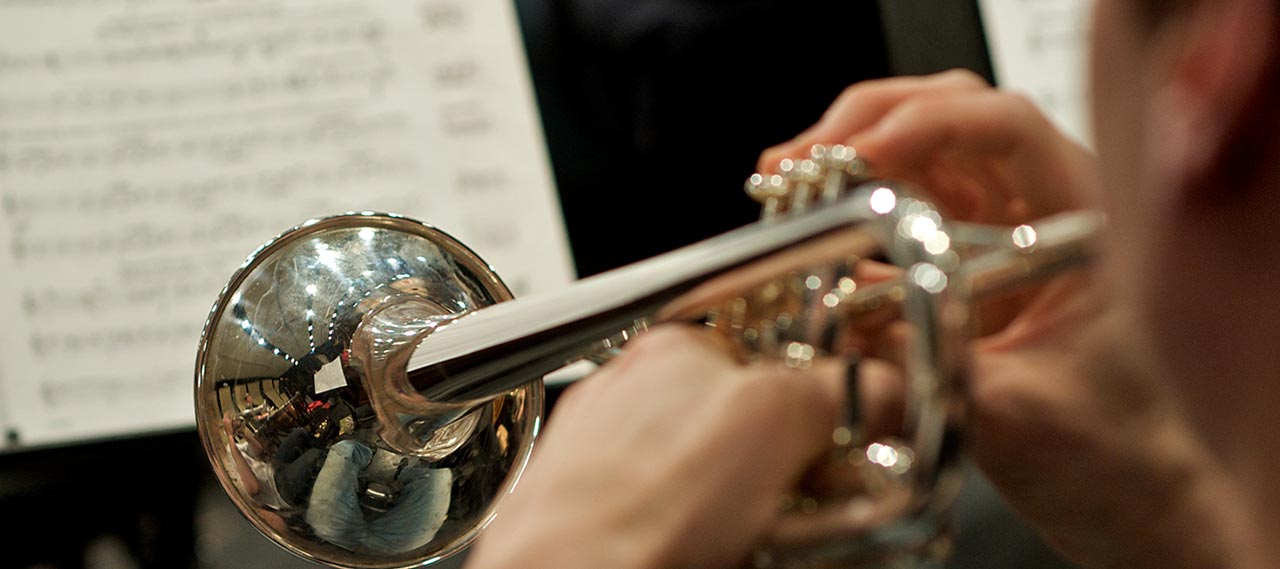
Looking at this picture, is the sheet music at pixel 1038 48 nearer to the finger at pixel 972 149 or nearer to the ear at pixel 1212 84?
the finger at pixel 972 149

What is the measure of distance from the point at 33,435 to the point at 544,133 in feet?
2.17

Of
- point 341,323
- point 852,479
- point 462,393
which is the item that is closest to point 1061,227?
point 852,479

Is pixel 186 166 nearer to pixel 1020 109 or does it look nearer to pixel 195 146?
pixel 195 146

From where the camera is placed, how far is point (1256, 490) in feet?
1.07

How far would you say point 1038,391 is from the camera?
0.55 meters

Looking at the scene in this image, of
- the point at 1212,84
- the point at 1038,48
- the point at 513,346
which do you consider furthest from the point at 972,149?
the point at 1038,48

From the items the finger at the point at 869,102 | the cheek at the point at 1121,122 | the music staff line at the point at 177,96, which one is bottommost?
the music staff line at the point at 177,96

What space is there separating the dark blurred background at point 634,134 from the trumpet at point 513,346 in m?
0.82

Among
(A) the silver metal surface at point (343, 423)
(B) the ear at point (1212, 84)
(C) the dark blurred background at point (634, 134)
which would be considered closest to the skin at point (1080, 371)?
(B) the ear at point (1212, 84)

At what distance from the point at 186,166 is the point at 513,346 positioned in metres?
0.91

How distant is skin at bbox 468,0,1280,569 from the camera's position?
27cm

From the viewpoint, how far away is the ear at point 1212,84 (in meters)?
0.25

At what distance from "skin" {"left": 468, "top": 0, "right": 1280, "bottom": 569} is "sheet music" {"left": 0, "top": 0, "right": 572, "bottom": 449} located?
2.81ft

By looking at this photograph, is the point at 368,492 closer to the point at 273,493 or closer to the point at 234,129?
the point at 273,493
